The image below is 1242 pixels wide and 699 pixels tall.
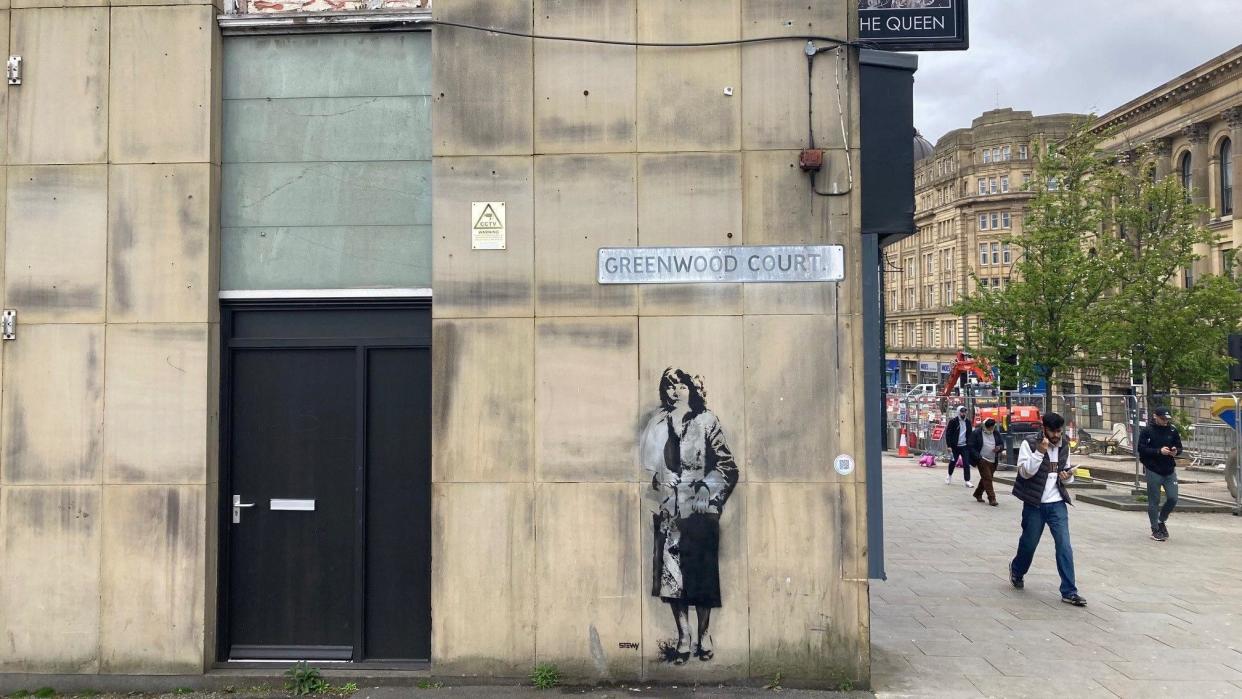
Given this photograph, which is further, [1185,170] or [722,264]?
[1185,170]

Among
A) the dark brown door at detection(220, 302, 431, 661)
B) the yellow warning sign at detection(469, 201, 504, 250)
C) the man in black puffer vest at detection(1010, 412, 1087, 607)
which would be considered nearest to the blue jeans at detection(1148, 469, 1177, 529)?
the man in black puffer vest at detection(1010, 412, 1087, 607)

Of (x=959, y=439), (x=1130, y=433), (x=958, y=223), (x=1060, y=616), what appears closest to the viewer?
(x=1060, y=616)

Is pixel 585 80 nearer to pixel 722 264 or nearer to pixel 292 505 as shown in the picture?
pixel 722 264

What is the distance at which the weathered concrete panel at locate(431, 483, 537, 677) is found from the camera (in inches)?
257

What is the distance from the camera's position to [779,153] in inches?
260

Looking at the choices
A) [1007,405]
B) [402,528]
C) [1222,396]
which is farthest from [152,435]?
[1007,405]

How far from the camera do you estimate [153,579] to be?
21.9 ft

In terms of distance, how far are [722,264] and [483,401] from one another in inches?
81.5

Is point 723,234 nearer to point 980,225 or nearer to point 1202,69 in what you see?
point 1202,69

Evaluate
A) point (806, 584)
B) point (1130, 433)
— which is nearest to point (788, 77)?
point (806, 584)

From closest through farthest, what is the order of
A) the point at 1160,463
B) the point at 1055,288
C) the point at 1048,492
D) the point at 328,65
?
1. the point at 328,65
2. the point at 1048,492
3. the point at 1160,463
4. the point at 1055,288

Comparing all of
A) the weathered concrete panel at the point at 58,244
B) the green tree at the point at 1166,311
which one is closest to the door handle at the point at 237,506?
the weathered concrete panel at the point at 58,244

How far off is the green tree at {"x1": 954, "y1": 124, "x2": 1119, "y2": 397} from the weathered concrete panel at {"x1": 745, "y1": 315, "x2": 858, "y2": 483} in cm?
1869

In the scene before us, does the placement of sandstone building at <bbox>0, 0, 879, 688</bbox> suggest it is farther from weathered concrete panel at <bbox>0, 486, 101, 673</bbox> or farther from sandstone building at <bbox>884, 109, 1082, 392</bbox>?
sandstone building at <bbox>884, 109, 1082, 392</bbox>
